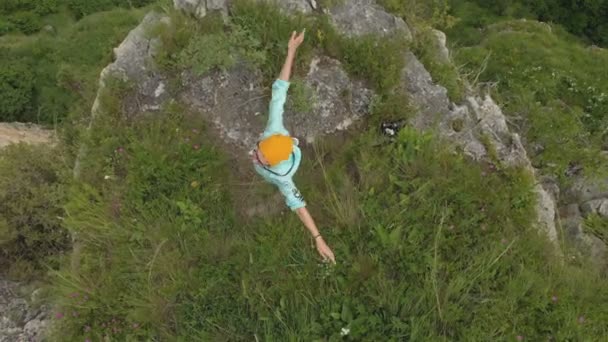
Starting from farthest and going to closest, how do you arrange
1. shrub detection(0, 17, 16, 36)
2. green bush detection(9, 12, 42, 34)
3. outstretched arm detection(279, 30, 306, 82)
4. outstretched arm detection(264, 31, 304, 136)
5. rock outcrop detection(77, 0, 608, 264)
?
green bush detection(9, 12, 42, 34) < shrub detection(0, 17, 16, 36) < rock outcrop detection(77, 0, 608, 264) < outstretched arm detection(279, 30, 306, 82) < outstretched arm detection(264, 31, 304, 136)

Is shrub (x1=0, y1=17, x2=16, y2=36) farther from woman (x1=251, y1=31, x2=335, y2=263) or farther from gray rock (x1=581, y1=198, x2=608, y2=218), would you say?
gray rock (x1=581, y1=198, x2=608, y2=218)

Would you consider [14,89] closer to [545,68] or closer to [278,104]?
[278,104]

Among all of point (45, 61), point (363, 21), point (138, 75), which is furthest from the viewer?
point (45, 61)

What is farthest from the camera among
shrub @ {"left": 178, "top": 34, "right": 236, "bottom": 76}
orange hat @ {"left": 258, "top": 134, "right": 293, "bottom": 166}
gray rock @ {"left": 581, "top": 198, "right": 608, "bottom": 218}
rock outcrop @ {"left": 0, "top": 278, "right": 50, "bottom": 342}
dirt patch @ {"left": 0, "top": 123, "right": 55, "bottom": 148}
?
dirt patch @ {"left": 0, "top": 123, "right": 55, "bottom": 148}

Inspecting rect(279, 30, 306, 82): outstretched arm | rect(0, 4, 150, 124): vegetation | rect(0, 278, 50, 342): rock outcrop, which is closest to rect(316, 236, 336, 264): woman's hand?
rect(279, 30, 306, 82): outstretched arm

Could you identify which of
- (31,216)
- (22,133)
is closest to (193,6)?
(31,216)

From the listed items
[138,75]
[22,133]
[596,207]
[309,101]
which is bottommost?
[22,133]

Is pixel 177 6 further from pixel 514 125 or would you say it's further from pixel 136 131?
pixel 514 125
